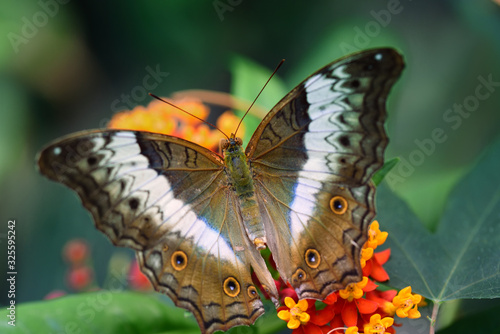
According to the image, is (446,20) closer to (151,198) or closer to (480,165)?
(480,165)

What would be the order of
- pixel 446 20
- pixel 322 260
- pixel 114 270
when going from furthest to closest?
pixel 446 20
pixel 114 270
pixel 322 260

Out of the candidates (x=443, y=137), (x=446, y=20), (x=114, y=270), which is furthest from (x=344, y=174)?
(x=446, y=20)

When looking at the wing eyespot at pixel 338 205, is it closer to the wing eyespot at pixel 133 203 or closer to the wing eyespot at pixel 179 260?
the wing eyespot at pixel 179 260

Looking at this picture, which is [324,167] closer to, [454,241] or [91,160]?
[454,241]

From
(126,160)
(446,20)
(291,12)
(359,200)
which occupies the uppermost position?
(291,12)

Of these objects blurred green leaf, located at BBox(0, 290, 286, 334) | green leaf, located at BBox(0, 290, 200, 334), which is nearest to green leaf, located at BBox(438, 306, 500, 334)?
blurred green leaf, located at BBox(0, 290, 286, 334)

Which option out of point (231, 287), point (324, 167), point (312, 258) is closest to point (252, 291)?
point (231, 287)

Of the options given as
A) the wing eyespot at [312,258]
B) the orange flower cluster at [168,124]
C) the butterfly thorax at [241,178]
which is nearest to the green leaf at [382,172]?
the wing eyespot at [312,258]
